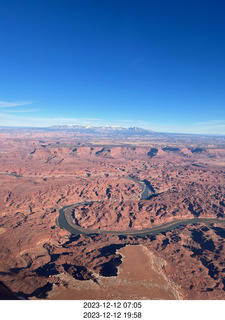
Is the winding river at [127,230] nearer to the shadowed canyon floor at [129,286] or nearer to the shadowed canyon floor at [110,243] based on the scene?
the shadowed canyon floor at [110,243]

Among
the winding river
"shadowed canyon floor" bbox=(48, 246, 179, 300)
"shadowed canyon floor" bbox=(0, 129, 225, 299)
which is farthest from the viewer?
the winding river

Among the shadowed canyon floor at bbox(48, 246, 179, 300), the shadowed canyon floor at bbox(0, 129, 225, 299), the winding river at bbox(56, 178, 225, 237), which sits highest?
the shadowed canyon floor at bbox(48, 246, 179, 300)

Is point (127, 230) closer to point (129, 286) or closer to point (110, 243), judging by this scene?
point (110, 243)

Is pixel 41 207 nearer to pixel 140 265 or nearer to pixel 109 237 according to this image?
pixel 109 237

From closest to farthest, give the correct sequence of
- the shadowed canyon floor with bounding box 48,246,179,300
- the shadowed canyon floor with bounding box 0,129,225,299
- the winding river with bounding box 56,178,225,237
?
the shadowed canyon floor with bounding box 48,246,179,300 < the shadowed canyon floor with bounding box 0,129,225,299 < the winding river with bounding box 56,178,225,237

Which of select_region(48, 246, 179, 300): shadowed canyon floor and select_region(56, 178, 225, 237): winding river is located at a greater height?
select_region(48, 246, 179, 300): shadowed canyon floor

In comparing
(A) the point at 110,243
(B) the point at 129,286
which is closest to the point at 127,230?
(A) the point at 110,243

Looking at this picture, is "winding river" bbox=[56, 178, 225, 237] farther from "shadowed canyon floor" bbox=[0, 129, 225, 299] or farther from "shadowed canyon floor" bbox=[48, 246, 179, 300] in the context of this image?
"shadowed canyon floor" bbox=[48, 246, 179, 300]

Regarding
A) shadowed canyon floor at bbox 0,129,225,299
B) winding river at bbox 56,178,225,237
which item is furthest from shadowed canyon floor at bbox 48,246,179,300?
winding river at bbox 56,178,225,237

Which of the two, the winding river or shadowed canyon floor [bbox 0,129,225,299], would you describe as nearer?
shadowed canyon floor [bbox 0,129,225,299]

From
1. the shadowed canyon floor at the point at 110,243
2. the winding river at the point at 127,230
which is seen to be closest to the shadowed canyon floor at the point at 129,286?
the shadowed canyon floor at the point at 110,243

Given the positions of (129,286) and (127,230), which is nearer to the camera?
(129,286)
